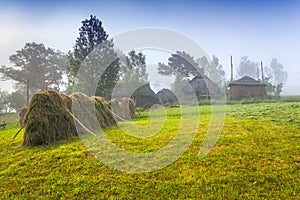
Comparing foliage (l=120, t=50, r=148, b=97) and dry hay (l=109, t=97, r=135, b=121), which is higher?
foliage (l=120, t=50, r=148, b=97)

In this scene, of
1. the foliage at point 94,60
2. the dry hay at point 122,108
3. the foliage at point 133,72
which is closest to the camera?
the dry hay at point 122,108

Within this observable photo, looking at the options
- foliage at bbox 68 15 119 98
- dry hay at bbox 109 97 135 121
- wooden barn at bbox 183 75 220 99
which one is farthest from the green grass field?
wooden barn at bbox 183 75 220 99

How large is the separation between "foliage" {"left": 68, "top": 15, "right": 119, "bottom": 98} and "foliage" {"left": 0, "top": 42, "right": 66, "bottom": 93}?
12073mm

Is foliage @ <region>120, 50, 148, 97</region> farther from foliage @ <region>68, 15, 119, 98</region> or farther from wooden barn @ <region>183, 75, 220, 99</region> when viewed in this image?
wooden barn @ <region>183, 75, 220, 99</region>

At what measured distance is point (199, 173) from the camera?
3.89 meters

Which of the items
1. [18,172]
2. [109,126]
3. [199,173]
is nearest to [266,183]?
[199,173]

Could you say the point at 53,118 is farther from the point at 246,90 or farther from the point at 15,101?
the point at 15,101

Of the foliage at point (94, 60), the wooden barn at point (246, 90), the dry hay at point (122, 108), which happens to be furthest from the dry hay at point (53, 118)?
the wooden barn at point (246, 90)

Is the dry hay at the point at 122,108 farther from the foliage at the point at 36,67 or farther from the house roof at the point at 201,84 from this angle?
the foliage at the point at 36,67

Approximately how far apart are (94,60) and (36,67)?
1830 centimetres

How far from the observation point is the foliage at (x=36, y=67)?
37375mm

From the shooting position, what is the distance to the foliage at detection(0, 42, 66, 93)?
123 feet

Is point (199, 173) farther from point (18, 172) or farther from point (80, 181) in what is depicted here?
point (18, 172)

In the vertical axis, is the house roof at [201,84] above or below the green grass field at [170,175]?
above
